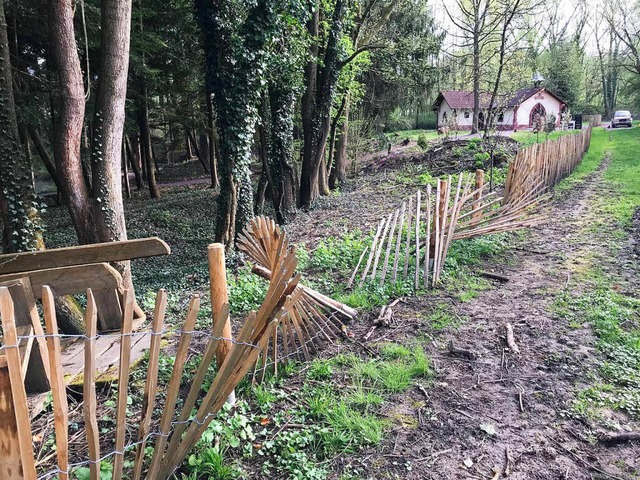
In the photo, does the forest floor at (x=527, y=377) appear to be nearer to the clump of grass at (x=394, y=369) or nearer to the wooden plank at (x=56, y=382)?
the clump of grass at (x=394, y=369)

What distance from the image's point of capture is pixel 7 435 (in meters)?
1.57

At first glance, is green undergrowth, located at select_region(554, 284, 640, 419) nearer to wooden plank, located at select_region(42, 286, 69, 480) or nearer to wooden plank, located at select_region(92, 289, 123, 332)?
wooden plank, located at select_region(42, 286, 69, 480)

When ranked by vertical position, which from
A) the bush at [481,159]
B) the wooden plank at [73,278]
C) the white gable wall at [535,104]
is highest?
the white gable wall at [535,104]

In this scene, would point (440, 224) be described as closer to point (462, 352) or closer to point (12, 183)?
point (462, 352)

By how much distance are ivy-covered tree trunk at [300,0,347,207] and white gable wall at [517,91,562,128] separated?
28943 mm

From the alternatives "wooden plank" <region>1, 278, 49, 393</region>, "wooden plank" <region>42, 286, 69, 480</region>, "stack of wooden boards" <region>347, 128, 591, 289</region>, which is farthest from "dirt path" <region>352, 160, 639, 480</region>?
"wooden plank" <region>1, 278, 49, 393</region>

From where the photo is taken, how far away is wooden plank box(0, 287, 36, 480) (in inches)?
59.4

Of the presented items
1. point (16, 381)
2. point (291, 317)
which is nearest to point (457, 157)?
point (291, 317)

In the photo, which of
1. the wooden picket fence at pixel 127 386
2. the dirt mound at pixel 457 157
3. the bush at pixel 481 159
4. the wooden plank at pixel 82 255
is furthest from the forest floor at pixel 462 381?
the dirt mound at pixel 457 157

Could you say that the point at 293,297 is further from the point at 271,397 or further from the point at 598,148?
the point at 598,148

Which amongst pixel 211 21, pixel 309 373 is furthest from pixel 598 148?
pixel 309 373

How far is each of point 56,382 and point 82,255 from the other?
7.28ft

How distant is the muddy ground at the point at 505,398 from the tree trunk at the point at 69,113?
179 inches

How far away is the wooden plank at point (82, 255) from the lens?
3.57 meters
